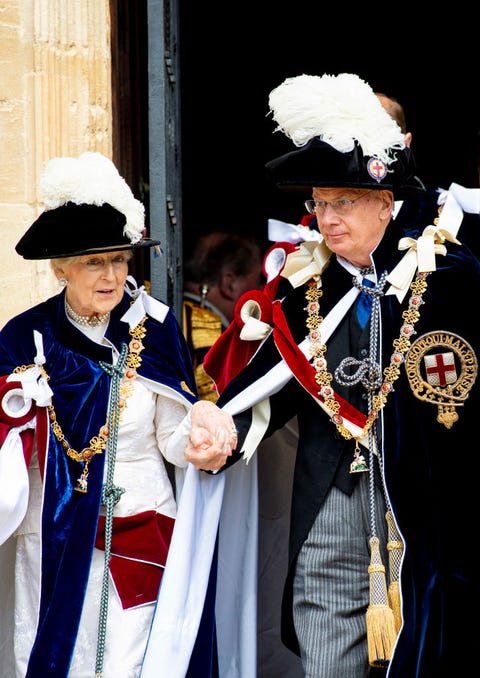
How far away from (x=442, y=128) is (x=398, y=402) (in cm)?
428

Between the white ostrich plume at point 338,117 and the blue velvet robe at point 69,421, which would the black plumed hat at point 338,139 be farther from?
the blue velvet robe at point 69,421

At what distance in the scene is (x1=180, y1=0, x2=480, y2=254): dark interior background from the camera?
310 inches

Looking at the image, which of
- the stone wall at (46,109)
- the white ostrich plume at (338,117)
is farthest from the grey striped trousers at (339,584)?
the stone wall at (46,109)

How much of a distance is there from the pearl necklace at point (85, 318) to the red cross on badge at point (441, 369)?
3.31 ft

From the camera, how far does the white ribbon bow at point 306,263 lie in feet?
13.5

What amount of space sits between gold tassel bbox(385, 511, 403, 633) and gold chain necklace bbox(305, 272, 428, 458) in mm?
230

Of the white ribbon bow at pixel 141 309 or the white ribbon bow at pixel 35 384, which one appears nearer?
the white ribbon bow at pixel 35 384

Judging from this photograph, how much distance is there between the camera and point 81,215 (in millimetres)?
4035

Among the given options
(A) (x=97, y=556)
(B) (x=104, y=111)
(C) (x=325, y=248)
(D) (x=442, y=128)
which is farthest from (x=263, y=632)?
(D) (x=442, y=128)

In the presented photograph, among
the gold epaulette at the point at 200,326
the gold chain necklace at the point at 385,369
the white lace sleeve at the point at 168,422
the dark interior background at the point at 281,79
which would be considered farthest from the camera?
the dark interior background at the point at 281,79

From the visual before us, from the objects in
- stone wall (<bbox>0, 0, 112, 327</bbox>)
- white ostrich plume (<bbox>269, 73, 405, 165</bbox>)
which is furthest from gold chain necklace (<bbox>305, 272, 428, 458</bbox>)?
stone wall (<bbox>0, 0, 112, 327</bbox>)

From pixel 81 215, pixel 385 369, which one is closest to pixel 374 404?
pixel 385 369

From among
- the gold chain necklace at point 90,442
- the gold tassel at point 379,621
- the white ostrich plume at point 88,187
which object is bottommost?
the gold tassel at point 379,621

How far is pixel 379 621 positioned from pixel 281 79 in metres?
4.92
